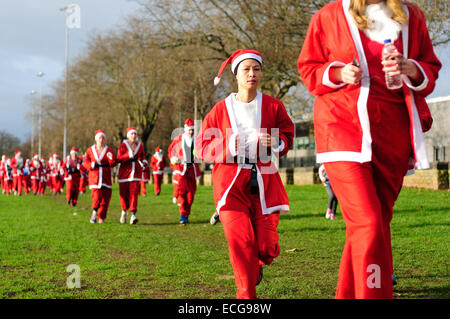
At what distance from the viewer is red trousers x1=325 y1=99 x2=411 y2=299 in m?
3.40

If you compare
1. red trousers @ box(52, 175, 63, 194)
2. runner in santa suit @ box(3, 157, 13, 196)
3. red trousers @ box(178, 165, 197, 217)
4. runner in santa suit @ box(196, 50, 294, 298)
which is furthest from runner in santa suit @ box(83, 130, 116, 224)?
runner in santa suit @ box(3, 157, 13, 196)

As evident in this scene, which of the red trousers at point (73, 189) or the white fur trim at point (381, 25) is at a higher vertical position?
the white fur trim at point (381, 25)

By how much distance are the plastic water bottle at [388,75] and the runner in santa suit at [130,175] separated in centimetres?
1057

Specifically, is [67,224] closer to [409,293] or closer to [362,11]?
[409,293]

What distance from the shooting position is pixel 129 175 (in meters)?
13.7

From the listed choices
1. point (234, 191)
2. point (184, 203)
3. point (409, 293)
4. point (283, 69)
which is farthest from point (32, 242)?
point (283, 69)

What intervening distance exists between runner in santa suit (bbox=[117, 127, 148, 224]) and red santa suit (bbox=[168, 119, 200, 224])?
0.94 meters

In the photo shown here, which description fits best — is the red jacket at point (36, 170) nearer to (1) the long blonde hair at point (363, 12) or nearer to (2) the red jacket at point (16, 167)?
(2) the red jacket at point (16, 167)

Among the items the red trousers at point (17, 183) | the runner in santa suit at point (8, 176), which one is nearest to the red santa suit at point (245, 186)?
the red trousers at point (17, 183)

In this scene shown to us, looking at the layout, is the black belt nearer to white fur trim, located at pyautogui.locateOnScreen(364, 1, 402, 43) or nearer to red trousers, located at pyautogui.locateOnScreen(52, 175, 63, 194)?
white fur trim, located at pyautogui.locateOnScreen(364, 1, 402, 43)

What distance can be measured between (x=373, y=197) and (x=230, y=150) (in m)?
1.84

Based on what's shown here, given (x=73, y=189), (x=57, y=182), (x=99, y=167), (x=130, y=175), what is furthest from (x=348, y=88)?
(x=57, y=182)

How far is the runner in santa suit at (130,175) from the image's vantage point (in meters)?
13.7

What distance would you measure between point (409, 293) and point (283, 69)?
64.5 feet
